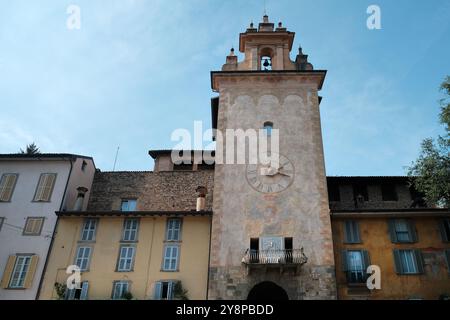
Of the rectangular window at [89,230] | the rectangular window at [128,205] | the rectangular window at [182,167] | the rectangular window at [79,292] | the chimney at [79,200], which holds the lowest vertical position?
the rectangular window at [79,292]

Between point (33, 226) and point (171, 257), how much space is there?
962cm

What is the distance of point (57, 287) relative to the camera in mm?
23828

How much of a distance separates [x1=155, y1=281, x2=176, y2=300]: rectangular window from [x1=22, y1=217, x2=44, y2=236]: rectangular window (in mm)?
8930

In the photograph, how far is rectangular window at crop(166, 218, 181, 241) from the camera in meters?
25.5

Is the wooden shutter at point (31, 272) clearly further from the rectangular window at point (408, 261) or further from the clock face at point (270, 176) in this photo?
the rectangular window at point (408, 261)

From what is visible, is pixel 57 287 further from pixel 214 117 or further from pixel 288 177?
pixel 214 117

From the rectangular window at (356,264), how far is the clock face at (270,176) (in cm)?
582

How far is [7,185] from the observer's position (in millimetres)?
28531

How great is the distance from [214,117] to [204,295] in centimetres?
1665

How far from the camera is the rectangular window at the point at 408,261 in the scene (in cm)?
2372

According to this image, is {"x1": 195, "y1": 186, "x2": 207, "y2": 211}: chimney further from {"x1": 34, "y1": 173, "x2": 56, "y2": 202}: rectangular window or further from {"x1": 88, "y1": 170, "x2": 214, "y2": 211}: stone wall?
{"x1": 34, "y1": 173, "x2": 56, "y2": 202}: rectangular window

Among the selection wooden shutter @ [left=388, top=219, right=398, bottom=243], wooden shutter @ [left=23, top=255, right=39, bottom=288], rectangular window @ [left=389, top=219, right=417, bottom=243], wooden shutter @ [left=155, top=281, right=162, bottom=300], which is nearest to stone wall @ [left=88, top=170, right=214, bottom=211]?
wooden shutter @ [left=23, top=255, right=39, bottom=288]

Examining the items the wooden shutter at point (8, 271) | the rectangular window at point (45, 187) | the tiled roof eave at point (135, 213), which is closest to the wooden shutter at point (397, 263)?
the tiled roof eave at point (135, 213)
